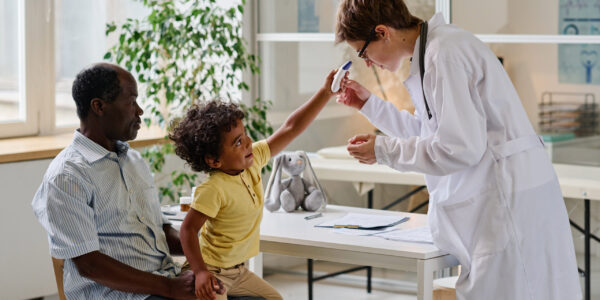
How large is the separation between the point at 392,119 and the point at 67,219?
37.2 inches

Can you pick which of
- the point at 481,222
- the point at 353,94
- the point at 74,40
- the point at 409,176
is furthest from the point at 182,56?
the point at 481,222

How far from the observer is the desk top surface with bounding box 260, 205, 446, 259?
2.16 metres

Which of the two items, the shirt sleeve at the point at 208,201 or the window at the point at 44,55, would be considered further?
the window at the point at 44,55

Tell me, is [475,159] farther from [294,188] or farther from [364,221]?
[294,188]

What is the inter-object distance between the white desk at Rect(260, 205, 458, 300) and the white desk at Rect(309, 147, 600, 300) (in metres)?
1.23

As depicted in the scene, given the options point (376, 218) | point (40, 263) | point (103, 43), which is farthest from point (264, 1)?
point (376, 218)

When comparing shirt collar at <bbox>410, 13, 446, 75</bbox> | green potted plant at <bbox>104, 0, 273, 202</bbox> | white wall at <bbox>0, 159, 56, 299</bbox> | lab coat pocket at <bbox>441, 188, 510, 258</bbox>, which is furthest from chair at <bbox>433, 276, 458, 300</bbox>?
A: white wall at <bbox>0, 159, 56, 299</bbox>

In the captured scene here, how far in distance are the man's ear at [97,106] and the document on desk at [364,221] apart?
79 cm

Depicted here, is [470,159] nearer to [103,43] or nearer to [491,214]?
[491,214]

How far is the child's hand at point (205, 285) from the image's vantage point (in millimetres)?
1959

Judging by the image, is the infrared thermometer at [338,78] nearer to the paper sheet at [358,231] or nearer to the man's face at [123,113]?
the paper sheet at [358,231]

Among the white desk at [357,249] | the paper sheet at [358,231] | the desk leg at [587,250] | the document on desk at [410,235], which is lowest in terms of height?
the desk leg at [587,250]

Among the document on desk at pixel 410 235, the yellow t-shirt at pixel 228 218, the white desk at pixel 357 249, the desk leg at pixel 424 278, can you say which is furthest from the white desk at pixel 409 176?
the yellow t-shirt at pixel 228 218

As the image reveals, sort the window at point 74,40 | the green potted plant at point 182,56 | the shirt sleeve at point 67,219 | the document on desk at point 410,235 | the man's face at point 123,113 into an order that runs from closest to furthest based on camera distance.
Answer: the shirt sleeve at point 67,219
the man's face at point 123,113
the document on desk at point 410,235
the green potted plant at point 182,56
the window at point 74,40
